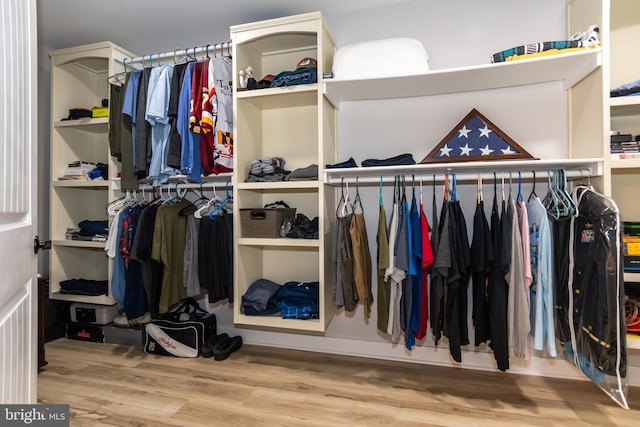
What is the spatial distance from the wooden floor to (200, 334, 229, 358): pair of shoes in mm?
49

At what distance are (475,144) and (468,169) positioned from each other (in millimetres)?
198

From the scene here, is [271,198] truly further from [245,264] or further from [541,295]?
[541,295]

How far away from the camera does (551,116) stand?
2.25 metres

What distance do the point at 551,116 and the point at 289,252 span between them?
199 centimetres

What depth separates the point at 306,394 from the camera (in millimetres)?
2092

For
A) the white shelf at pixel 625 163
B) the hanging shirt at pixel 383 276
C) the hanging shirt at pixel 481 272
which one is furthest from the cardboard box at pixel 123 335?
the white shelf at pixel 625 163

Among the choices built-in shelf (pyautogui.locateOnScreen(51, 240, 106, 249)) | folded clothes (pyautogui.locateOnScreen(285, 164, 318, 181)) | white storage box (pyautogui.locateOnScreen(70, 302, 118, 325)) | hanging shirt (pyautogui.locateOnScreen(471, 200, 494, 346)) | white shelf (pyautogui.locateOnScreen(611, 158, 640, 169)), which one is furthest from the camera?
white storage box (pyautogui.locateOnScreen(70, 302, 118, 325))

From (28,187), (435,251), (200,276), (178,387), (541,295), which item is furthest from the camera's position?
(200,276)

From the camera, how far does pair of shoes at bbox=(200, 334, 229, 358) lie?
8.54ft

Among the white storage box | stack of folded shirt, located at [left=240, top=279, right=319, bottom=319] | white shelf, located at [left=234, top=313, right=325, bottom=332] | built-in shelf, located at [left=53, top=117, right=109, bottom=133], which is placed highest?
built-in shelf, located at [left=53, top=117, right=109, bottom=133]

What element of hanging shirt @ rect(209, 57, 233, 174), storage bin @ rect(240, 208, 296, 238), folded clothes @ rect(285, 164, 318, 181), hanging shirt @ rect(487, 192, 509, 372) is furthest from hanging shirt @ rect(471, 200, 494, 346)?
hanging shirt @ rect(209, 57, 233, 174)

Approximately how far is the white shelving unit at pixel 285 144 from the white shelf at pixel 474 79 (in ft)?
0.69

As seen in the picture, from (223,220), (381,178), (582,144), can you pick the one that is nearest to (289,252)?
(223,220)

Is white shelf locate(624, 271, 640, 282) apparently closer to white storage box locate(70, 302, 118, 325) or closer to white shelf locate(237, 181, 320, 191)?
white shelf locate(237, 181, 320, 191)
